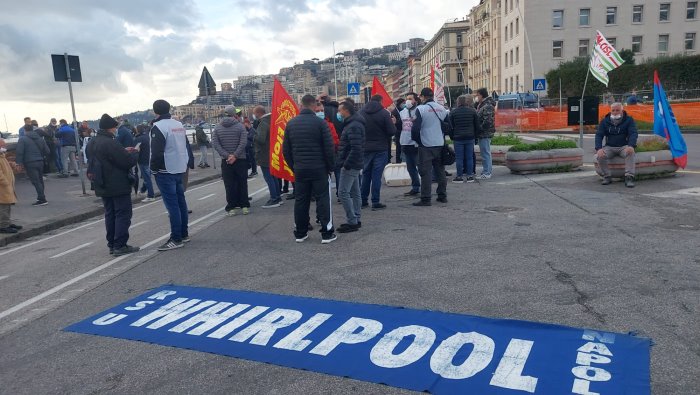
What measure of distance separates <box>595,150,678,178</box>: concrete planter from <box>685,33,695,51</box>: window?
55.7m

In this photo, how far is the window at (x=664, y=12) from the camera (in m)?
55.6

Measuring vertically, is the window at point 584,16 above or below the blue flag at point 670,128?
above

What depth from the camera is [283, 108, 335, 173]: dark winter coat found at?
23.5ft

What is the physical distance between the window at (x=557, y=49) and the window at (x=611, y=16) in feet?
17.6

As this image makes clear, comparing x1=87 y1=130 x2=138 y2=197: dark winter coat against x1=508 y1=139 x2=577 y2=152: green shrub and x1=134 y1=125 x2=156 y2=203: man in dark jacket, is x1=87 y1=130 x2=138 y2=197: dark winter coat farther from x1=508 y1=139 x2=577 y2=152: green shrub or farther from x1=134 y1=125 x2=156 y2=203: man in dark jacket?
x1=508 y1=139 x2=577 y2=152: green shrub

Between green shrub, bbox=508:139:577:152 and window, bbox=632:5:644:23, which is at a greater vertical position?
window, bbox=632:5:644:23

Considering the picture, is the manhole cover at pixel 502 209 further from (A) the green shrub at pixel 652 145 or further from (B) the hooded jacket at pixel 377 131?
(A) the green shrub at pixel 652 145

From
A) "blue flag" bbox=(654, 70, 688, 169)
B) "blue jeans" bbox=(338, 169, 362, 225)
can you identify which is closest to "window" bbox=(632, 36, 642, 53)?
"blue flag" bbox=(654, 70, 688, 169)

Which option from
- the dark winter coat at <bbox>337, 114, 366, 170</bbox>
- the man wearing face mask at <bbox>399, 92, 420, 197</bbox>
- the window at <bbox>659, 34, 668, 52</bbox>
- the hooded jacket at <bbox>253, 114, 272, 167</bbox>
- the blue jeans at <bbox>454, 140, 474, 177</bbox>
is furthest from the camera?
the window at <bbox>659, 34, 668, 52</bbox>

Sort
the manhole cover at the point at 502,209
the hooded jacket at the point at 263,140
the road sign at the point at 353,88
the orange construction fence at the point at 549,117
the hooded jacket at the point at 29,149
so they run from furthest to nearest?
the road sign at the point at 353,88, the orange construction fence at the point at 549,117, the hooded jacket at the point at 29,149, the hooded jacket at the point at 263,140, the manhole cover at the point at 502,209

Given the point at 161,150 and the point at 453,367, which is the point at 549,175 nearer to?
the point at 161,150

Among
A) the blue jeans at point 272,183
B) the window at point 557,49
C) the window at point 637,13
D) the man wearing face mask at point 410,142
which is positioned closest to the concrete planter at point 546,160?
the man wearing face mask at point 410,142

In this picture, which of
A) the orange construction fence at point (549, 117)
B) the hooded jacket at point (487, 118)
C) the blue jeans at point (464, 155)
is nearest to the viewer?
the blue jeans at point (464, 155)

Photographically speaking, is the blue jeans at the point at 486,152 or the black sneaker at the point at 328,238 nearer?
the black sneaker at the point at 328,238
